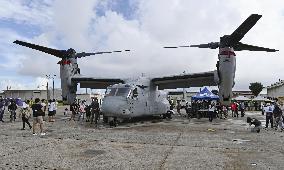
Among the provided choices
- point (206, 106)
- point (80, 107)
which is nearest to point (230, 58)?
point (206, 106)

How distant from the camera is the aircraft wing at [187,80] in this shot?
1003 inches

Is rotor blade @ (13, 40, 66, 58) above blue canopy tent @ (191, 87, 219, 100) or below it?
above

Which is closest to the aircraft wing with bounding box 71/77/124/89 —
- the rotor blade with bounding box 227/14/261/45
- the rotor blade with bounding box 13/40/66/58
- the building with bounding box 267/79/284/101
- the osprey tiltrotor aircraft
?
the osprey tiltrotor aircraft

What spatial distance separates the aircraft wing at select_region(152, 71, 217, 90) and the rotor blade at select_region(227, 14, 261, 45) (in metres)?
2.59

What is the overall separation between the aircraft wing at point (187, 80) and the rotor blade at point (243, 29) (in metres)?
2.59

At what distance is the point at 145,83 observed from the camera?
25.0 meters

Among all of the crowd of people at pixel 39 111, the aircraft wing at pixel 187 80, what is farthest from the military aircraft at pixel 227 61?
the crowd of people at pixel 39 111

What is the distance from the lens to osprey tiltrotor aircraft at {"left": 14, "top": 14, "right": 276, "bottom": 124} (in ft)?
68.6

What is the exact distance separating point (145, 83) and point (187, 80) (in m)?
3.95

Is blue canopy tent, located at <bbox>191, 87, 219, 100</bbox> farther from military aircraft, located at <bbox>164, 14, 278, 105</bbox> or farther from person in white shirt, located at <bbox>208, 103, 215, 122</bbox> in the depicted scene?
military aircraft, located at <bbox>164, 14, 278, 105</bbox>

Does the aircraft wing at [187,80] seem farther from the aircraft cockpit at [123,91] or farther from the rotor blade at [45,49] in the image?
the rotor blade at [45,49]

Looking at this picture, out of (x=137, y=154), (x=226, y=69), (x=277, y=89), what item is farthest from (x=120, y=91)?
(x=277, y=89)

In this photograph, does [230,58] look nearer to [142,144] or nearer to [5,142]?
[142,144]

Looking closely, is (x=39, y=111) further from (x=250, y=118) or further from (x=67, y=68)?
(x=67, y=68)
